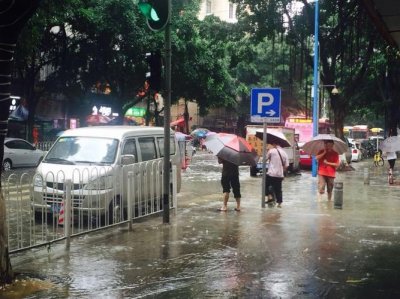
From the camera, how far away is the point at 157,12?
9.88m

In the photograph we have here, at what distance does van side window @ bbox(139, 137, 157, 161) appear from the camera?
39.0 feet

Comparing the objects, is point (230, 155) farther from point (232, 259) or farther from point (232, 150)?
point (232, 259)

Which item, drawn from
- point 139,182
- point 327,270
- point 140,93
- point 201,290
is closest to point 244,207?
point 139,182

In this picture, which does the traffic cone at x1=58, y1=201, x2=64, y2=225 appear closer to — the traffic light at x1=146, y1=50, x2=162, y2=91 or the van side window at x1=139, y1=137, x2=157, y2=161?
the traffic light at x1=146, y1=50, x2=162, y2=91

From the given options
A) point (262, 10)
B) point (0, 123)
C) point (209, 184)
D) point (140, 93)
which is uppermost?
point (262, 10)

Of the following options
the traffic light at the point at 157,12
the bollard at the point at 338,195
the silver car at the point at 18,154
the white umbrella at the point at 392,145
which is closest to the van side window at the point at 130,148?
the traffic light at the point at 157,12

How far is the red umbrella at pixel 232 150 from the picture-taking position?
11695 mm

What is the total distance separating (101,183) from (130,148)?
2373 millimetres

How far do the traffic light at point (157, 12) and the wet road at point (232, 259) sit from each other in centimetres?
375

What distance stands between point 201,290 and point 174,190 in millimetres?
5608

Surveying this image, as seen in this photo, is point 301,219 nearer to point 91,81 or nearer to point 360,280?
point 360,280

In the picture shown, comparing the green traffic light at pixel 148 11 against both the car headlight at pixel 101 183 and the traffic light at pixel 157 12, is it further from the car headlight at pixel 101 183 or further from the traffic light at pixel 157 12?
the car headlight at pixel 101 183

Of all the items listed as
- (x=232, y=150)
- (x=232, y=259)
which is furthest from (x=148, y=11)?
(x=232, y=259)

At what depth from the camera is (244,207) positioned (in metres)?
13.1
